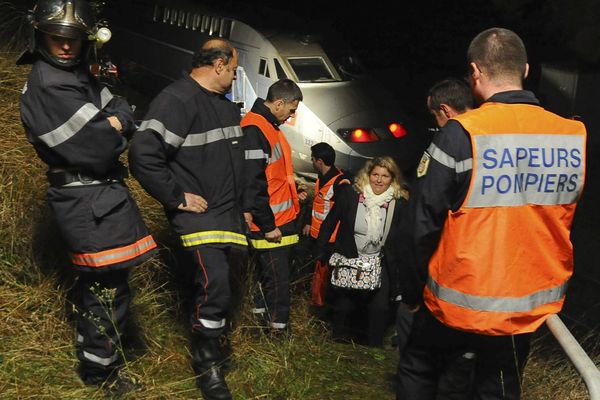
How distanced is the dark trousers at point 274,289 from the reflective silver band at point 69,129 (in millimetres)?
2017

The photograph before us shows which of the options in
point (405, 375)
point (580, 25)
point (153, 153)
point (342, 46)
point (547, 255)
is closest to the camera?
point (547, 255)

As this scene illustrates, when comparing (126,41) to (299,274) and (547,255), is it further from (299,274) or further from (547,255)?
(547,255)

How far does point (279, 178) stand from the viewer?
238 inches

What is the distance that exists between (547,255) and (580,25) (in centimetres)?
1548

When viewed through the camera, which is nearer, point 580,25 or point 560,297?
point 560,297

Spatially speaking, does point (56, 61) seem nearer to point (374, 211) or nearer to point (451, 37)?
point (374, 211)

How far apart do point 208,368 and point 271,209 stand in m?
1.35

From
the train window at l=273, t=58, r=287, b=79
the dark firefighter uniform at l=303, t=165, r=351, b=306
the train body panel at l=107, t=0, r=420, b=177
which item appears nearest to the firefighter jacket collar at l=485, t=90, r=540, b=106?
the dark firefighter uniform at l=303, t=165, r=351, b=306

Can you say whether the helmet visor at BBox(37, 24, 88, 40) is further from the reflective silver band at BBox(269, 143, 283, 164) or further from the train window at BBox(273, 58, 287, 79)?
the train window at BBox(273, 58, 287, 79)

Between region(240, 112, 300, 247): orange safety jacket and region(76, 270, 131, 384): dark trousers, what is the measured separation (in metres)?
1.46

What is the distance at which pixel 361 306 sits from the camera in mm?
7207

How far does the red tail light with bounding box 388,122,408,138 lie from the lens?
13.8 m

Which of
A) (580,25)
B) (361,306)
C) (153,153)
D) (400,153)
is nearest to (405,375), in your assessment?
(153,153)

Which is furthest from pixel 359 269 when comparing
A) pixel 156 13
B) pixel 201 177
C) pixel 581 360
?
pixel 156 13
